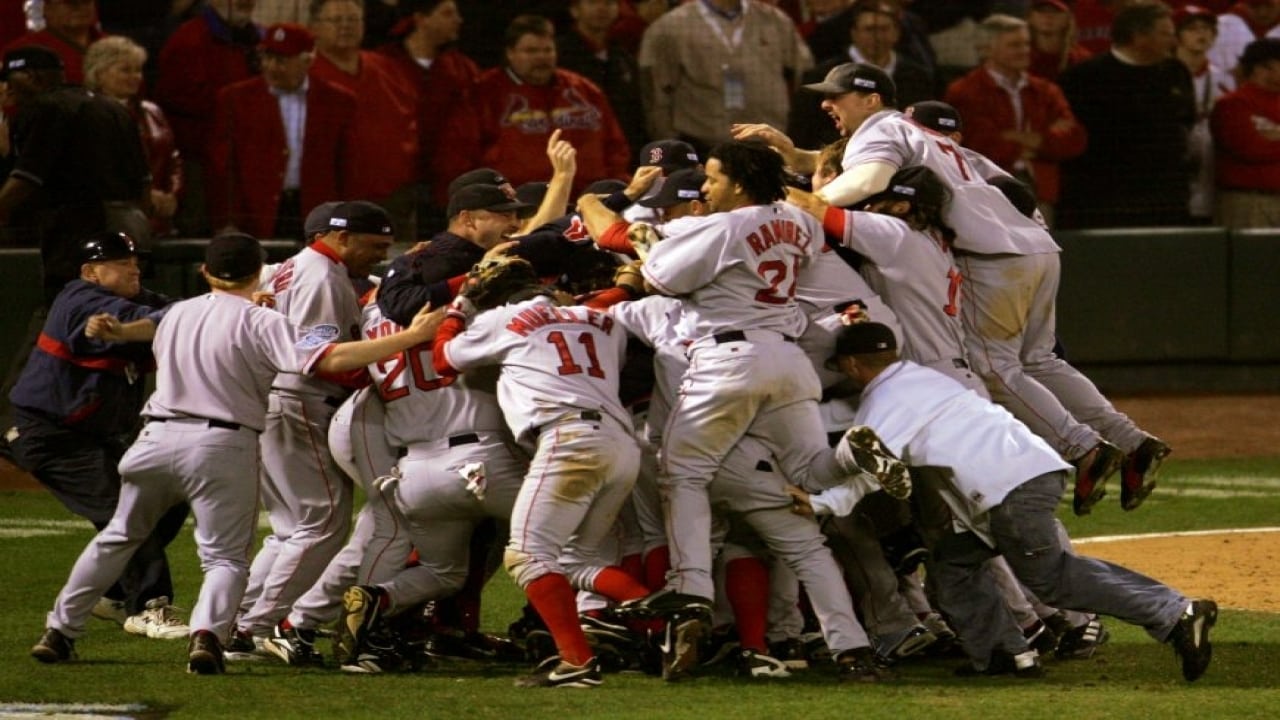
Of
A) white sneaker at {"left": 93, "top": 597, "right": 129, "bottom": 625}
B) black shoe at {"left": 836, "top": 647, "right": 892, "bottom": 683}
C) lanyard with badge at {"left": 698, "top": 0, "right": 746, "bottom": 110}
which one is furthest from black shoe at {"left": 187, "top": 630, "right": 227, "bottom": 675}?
lanyard with badge at {"left": 698, "top": 0, "right": 746, "bottom": 110}

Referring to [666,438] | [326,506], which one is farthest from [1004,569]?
Result: [326,506]

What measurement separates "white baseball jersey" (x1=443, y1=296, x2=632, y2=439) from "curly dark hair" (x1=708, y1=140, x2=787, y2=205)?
680 millimetres

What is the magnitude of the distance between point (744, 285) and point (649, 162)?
1584mm

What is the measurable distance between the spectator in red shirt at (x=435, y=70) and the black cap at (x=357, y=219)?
482 cm

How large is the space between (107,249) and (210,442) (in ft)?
3.90

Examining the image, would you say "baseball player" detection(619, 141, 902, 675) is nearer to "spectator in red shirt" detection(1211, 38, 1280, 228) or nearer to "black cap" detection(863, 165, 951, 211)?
"black cap" detection(863, 165, 951, 211)

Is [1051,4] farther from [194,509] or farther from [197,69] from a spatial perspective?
[194,509]

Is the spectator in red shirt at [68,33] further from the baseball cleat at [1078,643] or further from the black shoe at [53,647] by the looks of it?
the baseball cleat at [1078,643]

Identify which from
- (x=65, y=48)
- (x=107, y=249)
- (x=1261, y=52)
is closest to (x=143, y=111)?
(x=65, y=48)

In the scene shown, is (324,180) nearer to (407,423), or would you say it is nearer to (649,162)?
(649,162)

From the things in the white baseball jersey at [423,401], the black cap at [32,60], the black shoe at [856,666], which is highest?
the black cap at [32,60]

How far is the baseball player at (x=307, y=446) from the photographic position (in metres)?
7.57

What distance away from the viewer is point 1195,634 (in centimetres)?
662

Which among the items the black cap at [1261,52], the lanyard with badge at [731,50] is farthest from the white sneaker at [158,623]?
the black cap at [1261,52]
